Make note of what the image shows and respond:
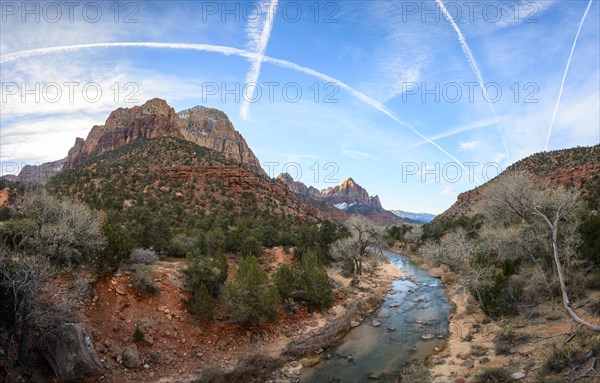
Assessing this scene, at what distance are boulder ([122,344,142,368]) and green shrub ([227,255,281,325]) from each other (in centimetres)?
495

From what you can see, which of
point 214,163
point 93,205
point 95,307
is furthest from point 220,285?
point 214,163

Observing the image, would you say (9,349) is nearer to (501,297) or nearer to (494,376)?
(494,376)

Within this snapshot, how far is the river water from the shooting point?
51.2 ft

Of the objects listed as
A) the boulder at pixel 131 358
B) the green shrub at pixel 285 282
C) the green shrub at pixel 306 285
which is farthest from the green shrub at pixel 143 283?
the green shrub at pixel 306 285

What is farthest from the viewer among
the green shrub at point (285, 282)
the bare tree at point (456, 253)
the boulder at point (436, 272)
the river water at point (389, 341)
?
the boulder at point (436, 272)

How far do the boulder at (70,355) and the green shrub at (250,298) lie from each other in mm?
6707

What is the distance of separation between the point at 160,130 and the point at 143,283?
2765 inches

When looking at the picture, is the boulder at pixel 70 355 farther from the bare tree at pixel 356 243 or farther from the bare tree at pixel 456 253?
the bare tree at pixel 456 253

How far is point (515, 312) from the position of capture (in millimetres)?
18734

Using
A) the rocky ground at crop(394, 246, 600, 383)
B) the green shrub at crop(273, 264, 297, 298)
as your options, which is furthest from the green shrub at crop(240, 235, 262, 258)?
the rocky ground at crop(394, 246, 600, 383)

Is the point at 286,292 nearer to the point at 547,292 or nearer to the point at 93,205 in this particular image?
the point at 547,292

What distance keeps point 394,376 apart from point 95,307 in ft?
44.8

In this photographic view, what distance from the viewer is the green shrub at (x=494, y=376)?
12008 millimetres

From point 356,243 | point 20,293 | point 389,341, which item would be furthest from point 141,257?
point 356,243
